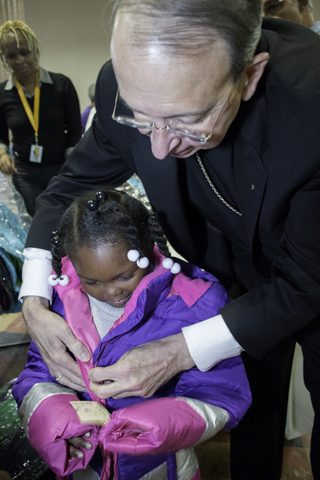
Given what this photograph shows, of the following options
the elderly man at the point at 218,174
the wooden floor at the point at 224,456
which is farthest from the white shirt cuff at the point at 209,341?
the wooden floor at the point at 224,456

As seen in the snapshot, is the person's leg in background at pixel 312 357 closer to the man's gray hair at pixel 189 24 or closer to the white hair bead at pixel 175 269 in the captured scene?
the white hair bead at pixel 175 269

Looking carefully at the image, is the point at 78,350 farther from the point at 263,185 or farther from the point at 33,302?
the point at 263,185

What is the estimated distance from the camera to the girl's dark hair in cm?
116

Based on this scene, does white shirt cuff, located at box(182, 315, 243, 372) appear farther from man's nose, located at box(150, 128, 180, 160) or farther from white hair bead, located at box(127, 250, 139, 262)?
man's nose, located at box(150, 128, 180, 160)

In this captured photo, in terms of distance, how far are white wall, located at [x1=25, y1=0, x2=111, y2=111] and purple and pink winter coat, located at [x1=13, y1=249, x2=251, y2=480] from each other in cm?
552

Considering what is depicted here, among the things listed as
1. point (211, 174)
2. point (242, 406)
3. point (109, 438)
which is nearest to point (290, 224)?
point (211, 174)

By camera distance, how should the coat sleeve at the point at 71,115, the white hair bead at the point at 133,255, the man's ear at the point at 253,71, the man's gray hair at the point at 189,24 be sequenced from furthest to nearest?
the coat sleeve at the point at 71,115 < the white hair bead at the point at 133,255 < the man's ear at the point at 253,71 < the man's gray hair at the point at 189,24

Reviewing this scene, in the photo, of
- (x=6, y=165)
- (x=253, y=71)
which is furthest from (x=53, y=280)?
(x=6, y=165)

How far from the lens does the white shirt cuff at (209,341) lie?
1.06 m

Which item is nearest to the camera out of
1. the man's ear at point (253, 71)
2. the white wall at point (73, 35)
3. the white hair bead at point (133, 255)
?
the man's ear at point (253, 71)

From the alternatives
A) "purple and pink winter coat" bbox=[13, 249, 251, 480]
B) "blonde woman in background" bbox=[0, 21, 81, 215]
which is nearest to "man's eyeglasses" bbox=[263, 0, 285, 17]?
"purple and pink winter coat" bbox=[13, 249, 251, 480]

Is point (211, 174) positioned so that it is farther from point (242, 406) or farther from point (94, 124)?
point (242, 406)

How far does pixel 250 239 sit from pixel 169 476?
0.67m

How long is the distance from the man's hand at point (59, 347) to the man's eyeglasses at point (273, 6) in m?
1.53
